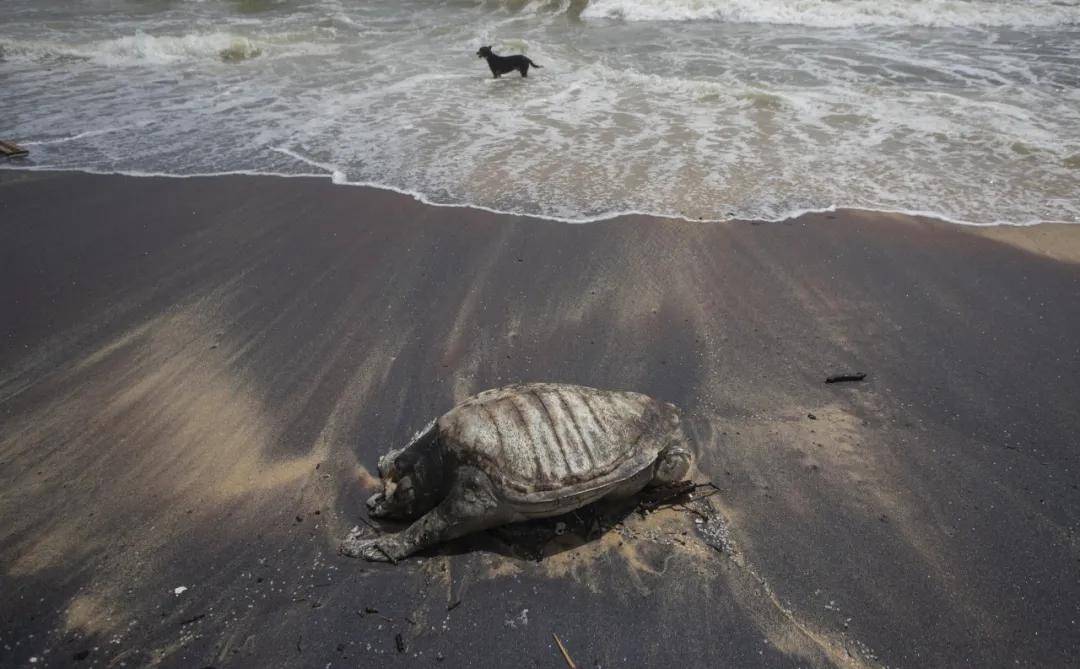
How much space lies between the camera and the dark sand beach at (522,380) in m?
2.42

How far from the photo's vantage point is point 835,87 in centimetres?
884

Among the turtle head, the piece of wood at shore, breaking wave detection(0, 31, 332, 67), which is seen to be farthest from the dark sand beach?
breaking wave detection(0, 31, 332, 67)

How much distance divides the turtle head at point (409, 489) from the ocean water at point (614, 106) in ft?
11.0

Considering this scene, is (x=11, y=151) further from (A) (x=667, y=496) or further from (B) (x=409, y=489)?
(A) (x=667, y=496)

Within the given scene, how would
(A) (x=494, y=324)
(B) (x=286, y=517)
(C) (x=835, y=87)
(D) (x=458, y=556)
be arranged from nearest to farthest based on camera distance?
(D) (x=458, y=556), (B) (x=286, y=517), (A) (x=494, y=324), (C) (x=835, y=87)

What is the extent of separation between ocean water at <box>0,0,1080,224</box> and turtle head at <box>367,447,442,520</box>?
3.35 meters

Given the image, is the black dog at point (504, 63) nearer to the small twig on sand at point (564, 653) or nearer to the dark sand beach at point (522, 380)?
the dark sand beach at point (522, 380)

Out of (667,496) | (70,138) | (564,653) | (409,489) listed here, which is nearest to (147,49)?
(70,138)

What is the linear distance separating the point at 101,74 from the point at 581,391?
12.3m

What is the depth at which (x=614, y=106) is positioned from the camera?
27.7 feet

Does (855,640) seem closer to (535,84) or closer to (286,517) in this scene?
(286,517)

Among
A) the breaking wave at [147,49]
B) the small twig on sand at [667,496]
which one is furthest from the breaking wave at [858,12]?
the small twig on sand at [667,496]

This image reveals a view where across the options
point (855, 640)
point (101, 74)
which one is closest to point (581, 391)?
point (855, 640)

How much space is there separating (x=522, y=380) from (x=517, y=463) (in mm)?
1144
